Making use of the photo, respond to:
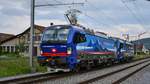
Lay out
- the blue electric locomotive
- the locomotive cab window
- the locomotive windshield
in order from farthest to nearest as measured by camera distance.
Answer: the locomotive cab window, the locomotive windshield, the blue electric locomotive

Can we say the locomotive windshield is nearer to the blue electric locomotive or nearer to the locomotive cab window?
the blue electric locomotive

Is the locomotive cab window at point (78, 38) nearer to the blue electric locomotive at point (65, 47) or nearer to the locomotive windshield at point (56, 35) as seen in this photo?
the blue electric locomotive at point (65, 47)

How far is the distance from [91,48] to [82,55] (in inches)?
118

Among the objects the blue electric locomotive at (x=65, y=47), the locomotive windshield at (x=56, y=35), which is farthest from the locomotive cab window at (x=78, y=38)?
the locomotive windshield at (x=56, y=35)

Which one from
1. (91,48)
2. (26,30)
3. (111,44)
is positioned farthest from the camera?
(26,30)

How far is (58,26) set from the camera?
984 inches

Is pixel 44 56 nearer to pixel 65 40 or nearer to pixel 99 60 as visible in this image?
pixel 65 40

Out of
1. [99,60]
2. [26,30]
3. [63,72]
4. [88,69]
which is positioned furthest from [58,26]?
[26,30]

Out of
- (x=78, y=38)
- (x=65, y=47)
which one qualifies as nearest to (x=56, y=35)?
(x=65, y=47)

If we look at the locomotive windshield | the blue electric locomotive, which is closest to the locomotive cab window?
the blue electric locomotive

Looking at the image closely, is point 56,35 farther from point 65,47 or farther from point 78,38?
point 78,38

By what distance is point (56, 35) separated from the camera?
2452 centimetres

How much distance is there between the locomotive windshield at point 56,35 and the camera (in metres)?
24.2

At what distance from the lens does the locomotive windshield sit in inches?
955
